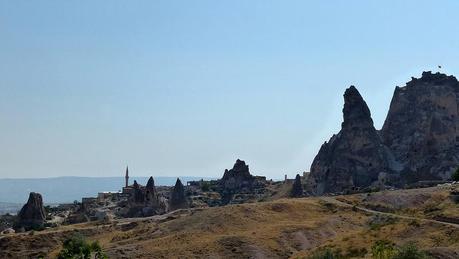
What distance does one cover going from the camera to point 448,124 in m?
195

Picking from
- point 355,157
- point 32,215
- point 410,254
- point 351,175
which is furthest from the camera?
point 355,157

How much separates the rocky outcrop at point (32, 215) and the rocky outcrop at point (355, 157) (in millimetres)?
76180

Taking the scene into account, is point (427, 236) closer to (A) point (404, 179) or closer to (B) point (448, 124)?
(A) point (404, 179)

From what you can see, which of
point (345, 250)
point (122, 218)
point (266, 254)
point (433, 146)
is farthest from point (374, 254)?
point (433, 146)

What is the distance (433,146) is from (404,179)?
15299mm

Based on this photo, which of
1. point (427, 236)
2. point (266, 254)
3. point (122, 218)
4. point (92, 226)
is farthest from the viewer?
point (122, 218)

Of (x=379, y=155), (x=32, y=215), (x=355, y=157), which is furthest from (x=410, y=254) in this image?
(x=379, y=155)

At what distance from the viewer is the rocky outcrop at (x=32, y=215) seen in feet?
531

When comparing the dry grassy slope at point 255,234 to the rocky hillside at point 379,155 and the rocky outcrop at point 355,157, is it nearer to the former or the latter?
the rocky hillside at point 379,155

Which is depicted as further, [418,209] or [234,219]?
[234,219]

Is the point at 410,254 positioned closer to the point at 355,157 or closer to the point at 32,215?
the point at 32,215

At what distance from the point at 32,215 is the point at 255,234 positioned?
71.7 meters

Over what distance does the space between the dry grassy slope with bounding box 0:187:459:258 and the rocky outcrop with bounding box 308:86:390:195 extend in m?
47.0

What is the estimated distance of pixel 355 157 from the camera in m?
192
